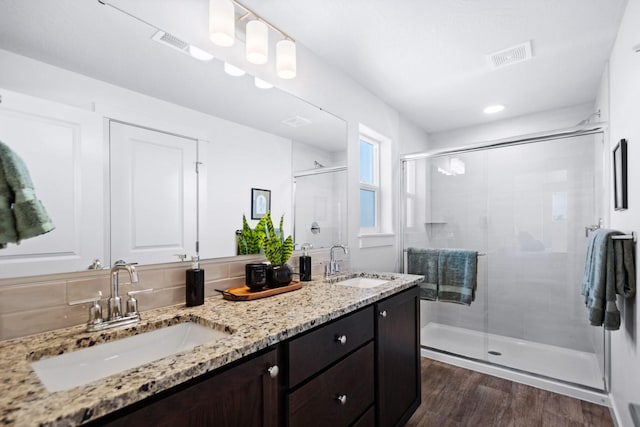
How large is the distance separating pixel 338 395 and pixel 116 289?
3.01 feet

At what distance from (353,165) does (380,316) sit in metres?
1.24

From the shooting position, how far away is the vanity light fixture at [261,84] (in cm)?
174

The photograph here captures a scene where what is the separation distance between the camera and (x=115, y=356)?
3.30 feet

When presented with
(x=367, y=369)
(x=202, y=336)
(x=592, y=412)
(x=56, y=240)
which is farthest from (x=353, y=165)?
(x=592, y=412)

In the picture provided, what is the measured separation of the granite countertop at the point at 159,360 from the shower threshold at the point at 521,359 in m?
1.73

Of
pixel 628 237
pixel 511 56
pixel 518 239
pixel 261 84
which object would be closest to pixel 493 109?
pixel 511 56

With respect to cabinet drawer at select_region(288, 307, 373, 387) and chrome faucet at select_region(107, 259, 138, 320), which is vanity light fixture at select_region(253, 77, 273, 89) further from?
cabinet drawer at select_region(288, 307, 373, 387)

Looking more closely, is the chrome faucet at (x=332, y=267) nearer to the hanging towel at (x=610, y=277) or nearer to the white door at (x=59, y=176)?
the white door at (x=59, y=176)

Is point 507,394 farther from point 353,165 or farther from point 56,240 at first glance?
point 56,240

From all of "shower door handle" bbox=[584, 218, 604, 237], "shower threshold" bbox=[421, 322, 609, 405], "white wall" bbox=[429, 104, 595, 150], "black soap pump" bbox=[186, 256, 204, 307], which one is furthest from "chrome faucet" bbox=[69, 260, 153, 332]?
"white wall" bbox=[429, 104, 595, 150]

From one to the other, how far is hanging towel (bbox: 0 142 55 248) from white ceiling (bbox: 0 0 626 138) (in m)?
0.42

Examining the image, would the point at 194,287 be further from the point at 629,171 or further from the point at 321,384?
the point at 629,171

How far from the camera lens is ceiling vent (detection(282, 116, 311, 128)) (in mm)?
1936

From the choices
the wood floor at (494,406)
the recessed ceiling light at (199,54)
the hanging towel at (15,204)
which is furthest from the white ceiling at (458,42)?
the wood floor at (494,406)
